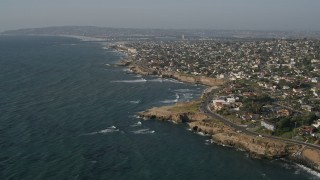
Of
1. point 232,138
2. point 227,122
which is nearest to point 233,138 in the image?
point 232,138

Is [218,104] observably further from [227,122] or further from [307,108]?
[307,108]

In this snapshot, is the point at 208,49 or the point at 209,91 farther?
the point at 208,49

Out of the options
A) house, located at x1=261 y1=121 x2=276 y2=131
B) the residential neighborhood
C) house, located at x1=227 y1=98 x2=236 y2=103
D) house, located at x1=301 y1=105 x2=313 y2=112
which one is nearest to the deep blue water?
house, located at x1=261 y1=121 x2=276 y2=131

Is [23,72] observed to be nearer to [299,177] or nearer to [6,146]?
[6,146]

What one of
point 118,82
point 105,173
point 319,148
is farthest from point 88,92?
point 319,148

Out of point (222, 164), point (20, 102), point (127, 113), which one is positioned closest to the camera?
point (222, 164)

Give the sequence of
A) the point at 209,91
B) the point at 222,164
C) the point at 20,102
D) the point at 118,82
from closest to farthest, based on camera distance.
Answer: the point at 222,164 < the point at 20,102 < the point at 209,91 < the point at 118,82

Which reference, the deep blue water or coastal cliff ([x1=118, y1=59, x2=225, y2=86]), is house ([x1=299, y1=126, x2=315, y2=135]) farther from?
coastal cliff ([x1=118, y1=59, x2=225, y2=86])

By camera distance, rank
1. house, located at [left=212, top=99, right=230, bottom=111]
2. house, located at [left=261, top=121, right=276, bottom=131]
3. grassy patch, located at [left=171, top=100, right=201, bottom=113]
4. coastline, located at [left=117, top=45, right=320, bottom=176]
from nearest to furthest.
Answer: coastline, located at [left=117, top=45, right=320, bottom=176], house, located at [left=261, top=121, right=276, bottom=131], grassy patch, located at [left=171, top=100, right=201, bottom=113], house, located at [left=212, top=99, right=230, bottom=111]
